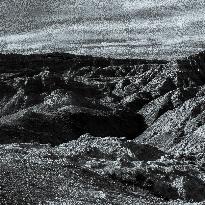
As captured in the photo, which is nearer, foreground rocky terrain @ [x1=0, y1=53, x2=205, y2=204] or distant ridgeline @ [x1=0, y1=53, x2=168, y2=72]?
foreground rocky terrain @ [x1=0, y1=53, x2=205, y2=204]

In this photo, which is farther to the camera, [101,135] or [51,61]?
[51,61]

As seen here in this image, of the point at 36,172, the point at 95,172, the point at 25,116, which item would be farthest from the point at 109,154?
the point at 25,116

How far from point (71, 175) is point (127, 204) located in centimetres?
517

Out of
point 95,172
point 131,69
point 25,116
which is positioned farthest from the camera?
point 131,69

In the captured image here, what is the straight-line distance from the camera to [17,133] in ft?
212

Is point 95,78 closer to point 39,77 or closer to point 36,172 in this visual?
point 39,77

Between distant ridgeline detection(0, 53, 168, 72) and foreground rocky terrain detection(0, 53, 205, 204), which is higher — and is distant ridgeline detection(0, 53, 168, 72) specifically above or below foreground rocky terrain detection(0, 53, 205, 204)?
above

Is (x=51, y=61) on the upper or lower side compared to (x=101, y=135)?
upper

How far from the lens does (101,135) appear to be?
8369 cm

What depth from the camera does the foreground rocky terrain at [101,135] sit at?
27625 mm

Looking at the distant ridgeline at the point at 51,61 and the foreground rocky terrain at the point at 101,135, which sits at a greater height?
the distant ridgeline at the point at 51,61

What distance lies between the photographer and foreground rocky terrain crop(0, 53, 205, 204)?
90.6 ft

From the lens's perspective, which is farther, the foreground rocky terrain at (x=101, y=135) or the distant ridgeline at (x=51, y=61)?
the distant ridgeline at (x=51, y=61)

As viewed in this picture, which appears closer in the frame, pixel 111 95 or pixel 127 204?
pixel 127 204
